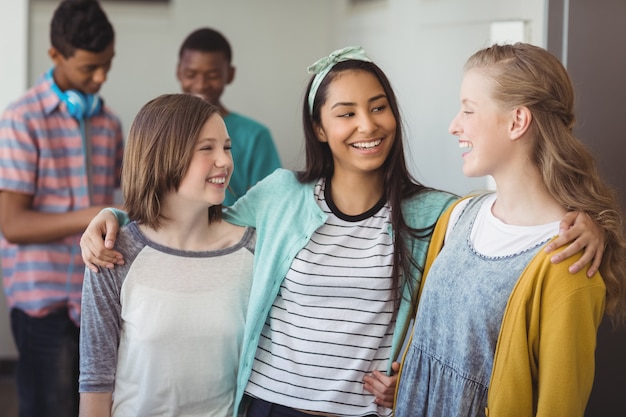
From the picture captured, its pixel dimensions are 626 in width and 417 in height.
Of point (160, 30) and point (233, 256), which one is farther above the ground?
point (160, 30)

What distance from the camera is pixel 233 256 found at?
5.57 ft

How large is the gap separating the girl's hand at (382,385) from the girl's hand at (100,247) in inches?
22.3

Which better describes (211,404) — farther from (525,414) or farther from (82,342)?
(525,414)

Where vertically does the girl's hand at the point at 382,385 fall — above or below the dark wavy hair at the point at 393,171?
below

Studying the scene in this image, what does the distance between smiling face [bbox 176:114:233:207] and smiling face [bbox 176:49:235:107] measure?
44.5 inches

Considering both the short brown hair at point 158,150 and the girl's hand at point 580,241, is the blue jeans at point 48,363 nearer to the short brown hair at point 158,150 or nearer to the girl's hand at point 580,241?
the short brown hair at point 158,150

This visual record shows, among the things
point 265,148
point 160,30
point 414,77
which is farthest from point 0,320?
point 414,77

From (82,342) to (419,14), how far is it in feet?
5.61

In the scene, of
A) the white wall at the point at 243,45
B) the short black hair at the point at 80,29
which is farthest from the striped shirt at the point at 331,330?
the white wall at the point at 243,45

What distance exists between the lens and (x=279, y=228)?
173 centimetres

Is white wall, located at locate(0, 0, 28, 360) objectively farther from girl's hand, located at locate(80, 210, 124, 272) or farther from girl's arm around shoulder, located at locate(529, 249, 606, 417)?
girl's arm around shoulder, located at locate(529, 249, 606, 417)

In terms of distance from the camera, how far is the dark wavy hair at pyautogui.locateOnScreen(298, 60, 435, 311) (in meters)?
Result: 1.67

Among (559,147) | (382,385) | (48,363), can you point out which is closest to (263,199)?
(382,385)

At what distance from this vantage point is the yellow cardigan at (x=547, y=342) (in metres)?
1.35
